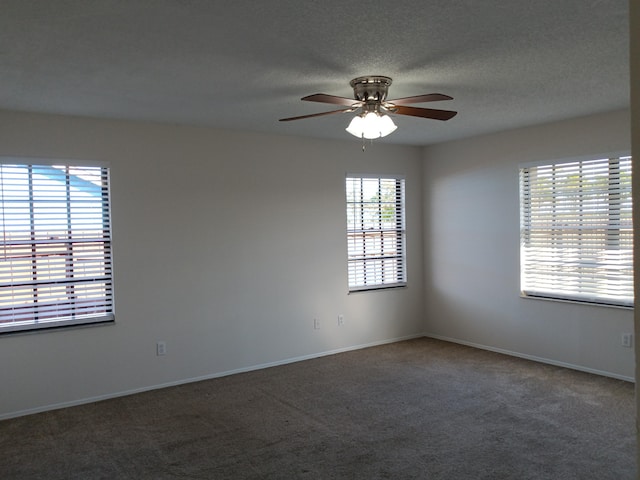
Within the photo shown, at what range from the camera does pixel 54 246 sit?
174 inches

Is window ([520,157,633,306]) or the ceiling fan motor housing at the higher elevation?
the ceiling fan motor housing

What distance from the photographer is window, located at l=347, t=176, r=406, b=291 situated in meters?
6.20

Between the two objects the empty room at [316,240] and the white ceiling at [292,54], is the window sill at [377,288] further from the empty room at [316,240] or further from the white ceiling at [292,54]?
the white ceiling at [292,54]

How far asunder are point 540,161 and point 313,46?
3467mm

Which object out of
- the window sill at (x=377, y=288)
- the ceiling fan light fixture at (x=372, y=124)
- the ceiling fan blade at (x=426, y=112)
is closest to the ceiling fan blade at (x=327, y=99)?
the ceiling fan light fixture at (x=372, y=124)

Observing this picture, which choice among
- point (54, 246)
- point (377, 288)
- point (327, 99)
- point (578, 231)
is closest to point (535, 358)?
point (578, 231)

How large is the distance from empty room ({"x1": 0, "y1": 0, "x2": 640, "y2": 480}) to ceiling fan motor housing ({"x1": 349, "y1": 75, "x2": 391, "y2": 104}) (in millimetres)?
17

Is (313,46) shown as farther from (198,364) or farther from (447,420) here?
(198,364)

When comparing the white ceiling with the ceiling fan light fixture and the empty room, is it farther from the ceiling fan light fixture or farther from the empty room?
the ceiling fan light fixture

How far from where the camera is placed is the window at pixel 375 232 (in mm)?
6203

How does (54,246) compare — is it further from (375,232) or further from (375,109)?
(375,232)

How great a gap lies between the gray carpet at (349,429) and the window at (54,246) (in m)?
0.85

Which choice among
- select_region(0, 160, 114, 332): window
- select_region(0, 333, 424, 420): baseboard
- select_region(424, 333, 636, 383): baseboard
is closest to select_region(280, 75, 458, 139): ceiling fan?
select_region(0, 160, 114, 332): window

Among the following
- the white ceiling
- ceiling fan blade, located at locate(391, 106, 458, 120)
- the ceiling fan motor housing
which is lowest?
ceiling fan blade, located at locate(391, 106, 458, 120)
